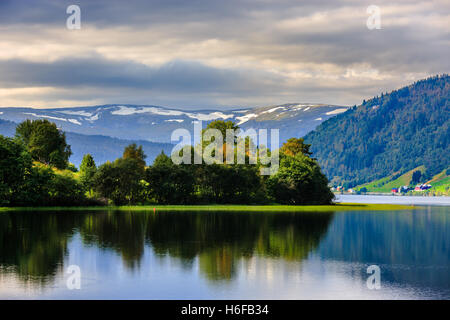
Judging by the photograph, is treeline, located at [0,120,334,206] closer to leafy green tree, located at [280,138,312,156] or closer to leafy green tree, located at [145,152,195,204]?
leafy green tree, located at [145,152,195,204]

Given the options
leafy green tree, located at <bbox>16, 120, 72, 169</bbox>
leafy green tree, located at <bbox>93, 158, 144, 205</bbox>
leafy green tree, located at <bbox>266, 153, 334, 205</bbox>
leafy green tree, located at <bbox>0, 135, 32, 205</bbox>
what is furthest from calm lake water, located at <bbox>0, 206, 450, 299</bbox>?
leafy green tree, located at <bbox>16, 120, 72, 169</bbox>

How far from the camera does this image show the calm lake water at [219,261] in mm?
30062

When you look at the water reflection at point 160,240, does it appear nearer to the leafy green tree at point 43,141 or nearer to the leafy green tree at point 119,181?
the leafy green tree at point 119,181

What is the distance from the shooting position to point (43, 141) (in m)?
133

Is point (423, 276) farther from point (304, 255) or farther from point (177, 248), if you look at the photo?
point (177, 248)

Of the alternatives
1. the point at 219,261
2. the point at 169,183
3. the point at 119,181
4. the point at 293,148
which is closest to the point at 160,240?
the point at 219,261

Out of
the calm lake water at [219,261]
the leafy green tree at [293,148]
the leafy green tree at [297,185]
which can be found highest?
the leafy green tree at [293,148]

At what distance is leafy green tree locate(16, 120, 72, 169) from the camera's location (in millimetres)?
131000

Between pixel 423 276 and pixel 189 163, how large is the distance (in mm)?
90449

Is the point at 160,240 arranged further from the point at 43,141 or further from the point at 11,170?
the point at 43,141

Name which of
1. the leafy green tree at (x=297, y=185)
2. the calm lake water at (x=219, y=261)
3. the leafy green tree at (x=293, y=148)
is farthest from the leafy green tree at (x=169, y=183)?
the calm lake water at (x=219, y=261)

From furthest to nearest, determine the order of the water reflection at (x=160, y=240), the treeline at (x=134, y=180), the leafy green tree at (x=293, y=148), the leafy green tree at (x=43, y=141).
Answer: the leafy green tree at (x=293, y=148) → the leafy green tree at (x=43, y=141) → the treeline at (x=134, y=180) → the water reflection at (x=160, y=240)

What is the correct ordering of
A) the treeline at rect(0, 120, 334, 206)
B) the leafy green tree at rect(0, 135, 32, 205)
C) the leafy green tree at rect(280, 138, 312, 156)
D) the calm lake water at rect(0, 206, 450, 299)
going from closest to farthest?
1. the calm lake water at rect(0, 206, 450, 299)
2. the leafy green tree at rect(0, 135, 32, 205)
3. the treeline at rect(0, 120, 334, 206)
4. the leafy green tree at rect(280, 138, 312, 156)

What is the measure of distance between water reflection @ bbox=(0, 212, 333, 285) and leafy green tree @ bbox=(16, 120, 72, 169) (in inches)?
2332
